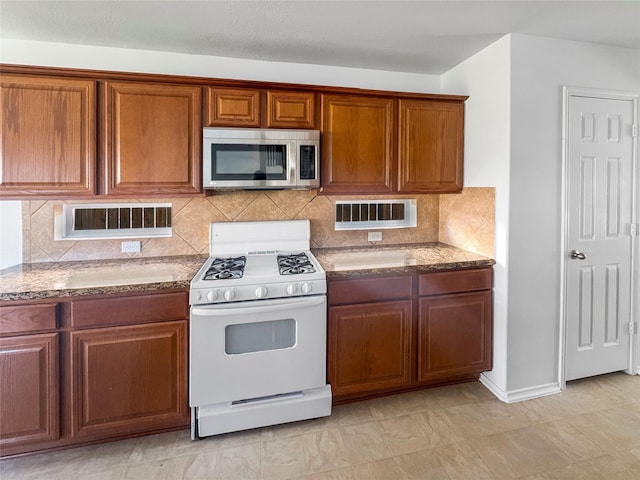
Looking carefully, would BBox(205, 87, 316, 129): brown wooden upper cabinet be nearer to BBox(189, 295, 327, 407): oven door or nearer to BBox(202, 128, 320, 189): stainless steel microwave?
BBox(202, 128, 320, 189): stainless steel microwave

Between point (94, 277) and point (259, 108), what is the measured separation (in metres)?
1.40

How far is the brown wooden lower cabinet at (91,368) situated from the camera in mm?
1656

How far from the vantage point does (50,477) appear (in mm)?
1631

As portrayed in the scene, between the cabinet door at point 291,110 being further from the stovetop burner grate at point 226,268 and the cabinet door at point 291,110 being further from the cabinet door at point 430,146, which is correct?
the stovetop burner grate at point 226,268

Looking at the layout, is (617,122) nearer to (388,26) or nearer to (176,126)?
(388,26)

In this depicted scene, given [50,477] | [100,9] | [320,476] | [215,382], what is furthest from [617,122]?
[50,477]

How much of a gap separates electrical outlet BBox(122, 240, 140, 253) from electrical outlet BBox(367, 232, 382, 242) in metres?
1.71

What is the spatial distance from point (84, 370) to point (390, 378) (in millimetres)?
1736

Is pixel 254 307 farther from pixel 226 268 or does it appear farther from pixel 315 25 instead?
pixel 315 25

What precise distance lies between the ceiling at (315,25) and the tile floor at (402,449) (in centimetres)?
233

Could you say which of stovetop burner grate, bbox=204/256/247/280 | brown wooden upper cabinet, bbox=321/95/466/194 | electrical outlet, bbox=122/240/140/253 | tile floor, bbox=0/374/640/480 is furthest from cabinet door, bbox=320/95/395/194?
tile floor, bbox=0/374/640/480

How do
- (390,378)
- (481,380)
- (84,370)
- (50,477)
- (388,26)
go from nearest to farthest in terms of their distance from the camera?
(50,477)
(84,370)
(388,26)
(390,378)
(481,380)

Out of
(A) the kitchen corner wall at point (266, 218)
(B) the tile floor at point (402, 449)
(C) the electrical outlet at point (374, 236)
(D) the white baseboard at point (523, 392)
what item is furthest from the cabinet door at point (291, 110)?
(D) the white baseboard at point (523, 392)

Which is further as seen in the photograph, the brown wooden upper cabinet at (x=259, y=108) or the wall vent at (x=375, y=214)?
the wall vent at (x=375, y=214)
